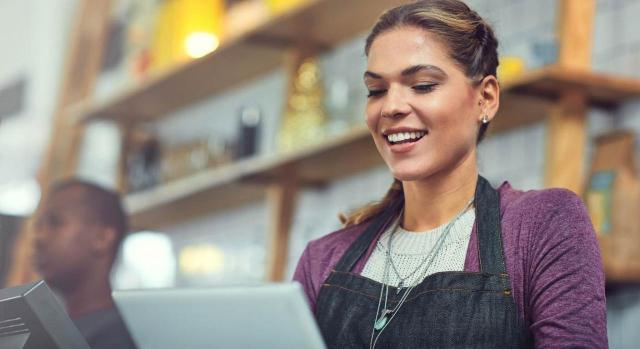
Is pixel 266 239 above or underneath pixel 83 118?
underneath

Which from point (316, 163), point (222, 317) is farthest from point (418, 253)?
point (316, 163)

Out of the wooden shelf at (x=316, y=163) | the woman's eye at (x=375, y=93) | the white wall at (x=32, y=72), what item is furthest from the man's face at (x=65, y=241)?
the white wall at (x=32, y=72)

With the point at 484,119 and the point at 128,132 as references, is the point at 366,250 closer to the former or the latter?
the point at 484,119

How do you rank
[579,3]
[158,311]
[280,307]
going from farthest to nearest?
1. [579,3]
2. [158,311]
3. [280,307]

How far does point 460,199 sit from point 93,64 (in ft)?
10.0

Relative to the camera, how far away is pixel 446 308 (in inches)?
59.6

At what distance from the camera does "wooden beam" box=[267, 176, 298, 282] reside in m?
3.29

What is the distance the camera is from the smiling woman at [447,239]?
56.7 inches

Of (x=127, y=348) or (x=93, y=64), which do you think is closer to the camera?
(x=127, y=348)

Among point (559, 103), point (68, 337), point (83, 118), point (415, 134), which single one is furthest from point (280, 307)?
point (83, 118)

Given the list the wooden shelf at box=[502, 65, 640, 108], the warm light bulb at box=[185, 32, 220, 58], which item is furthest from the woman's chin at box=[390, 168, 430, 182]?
the warm light bulb at box=[185, 32, 220, 58]

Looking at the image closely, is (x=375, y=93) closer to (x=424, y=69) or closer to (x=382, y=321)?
(x=424, y=69)

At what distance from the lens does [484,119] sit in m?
1.65

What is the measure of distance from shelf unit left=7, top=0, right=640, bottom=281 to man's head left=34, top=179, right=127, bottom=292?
45 centimetres
